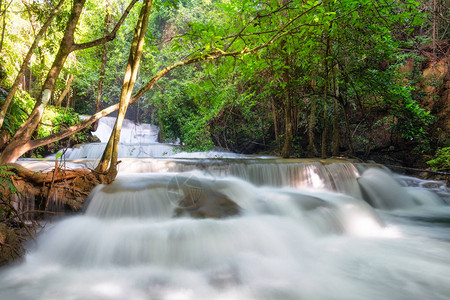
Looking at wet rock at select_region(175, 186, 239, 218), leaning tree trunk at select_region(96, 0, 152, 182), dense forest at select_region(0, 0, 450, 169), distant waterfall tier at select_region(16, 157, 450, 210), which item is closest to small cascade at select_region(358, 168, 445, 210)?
distant waterfall tier at select_region(16, 157, 450, 210)

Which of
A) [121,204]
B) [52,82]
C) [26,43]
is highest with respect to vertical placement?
[26,43]

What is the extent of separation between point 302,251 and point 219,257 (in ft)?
3.52

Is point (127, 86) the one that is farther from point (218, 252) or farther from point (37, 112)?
point (218, 252)

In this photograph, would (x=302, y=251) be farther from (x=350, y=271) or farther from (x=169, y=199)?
(x=169, y=199)

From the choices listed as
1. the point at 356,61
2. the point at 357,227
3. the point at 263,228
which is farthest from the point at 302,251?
the point at 356,61

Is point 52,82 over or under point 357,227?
over

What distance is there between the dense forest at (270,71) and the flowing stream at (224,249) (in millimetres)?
1421

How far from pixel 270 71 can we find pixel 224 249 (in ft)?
19.1

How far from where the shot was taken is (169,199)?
3.78 m

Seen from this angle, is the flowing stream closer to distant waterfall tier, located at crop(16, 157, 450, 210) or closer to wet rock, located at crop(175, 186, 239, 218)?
wet rock, located at crop(175, 186, 239, 218)

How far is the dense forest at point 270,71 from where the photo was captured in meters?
3.57

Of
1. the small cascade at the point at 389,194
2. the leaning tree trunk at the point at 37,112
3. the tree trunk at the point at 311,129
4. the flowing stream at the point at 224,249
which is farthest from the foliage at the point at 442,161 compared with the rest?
the leaning tree trunk at the point at 37,112

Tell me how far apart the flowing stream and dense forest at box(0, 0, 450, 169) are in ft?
4.66

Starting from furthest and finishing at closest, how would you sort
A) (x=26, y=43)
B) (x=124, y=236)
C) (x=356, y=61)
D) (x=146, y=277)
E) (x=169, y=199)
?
1. (x=356, y=61)
2. (x=26, y=43)
3. (x=169, y=199)
4. (x=124, y=236)
5. (x=146, y=277)
